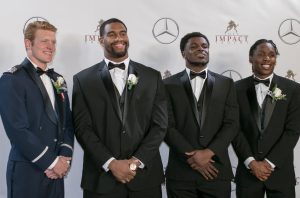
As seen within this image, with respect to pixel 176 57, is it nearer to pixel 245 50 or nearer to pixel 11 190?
pixel 245 50

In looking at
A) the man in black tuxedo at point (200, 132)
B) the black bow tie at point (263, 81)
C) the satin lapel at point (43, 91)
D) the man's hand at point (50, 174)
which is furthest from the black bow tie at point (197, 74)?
the man's hand at point (50, 174)

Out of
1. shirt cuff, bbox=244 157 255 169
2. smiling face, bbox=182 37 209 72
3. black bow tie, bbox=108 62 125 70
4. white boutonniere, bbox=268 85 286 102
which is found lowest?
shirt cuff, bbox=244 157 255 169

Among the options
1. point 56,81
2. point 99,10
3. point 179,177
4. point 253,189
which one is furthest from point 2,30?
point 253,189

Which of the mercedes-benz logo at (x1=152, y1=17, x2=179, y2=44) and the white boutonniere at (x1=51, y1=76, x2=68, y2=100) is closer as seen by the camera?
the white boutonniere at (x1=51, y1=76, x2=68, y2=100)

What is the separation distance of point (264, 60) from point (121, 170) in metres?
1.60

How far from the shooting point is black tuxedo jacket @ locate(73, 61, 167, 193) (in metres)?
2.96

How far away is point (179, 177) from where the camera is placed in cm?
323

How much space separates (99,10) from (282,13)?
Answer: 1.91m

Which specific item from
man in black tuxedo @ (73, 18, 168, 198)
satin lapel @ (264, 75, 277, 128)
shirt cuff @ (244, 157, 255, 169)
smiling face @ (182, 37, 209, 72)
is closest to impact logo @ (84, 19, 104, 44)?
man in black tuxedo @ (73, 18, 168, 198)

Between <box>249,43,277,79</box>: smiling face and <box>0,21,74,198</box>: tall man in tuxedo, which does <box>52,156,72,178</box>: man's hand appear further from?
<box>249,43,277,79</box>: smiling face

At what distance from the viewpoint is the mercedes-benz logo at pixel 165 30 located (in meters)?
4.16

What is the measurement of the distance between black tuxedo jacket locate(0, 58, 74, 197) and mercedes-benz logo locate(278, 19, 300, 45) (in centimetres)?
253

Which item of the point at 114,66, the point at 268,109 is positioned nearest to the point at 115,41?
A: the point at 114,66

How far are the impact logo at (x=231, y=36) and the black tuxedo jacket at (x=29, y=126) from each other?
1985 millimetres
